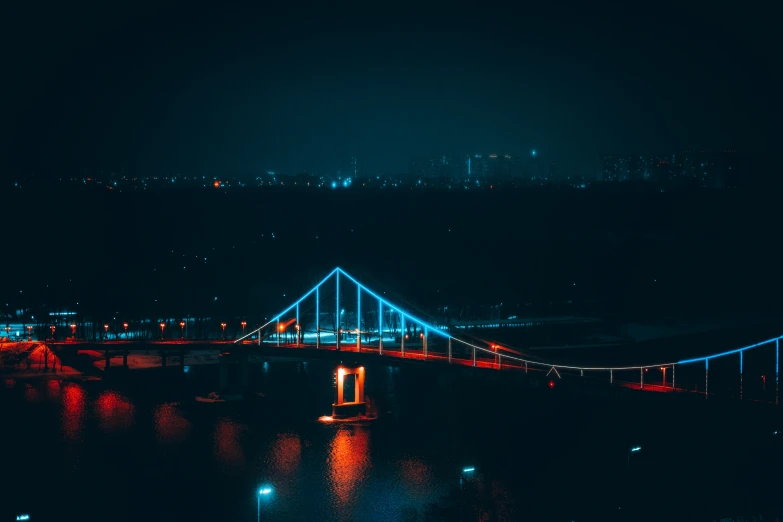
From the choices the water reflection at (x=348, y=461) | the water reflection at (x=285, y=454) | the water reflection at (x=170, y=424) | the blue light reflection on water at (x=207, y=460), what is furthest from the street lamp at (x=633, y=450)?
the water reflection at (x=170, y=424)

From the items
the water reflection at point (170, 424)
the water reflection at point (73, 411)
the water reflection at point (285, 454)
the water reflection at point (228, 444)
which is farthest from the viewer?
the water reflection at point (73, 411)

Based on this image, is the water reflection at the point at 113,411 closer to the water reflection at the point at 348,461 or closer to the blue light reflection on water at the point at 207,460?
the blue light reflection on water at the point at 207,460

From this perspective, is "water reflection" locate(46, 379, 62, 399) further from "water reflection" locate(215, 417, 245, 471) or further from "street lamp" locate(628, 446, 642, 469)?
"street lamp" locate(628, 446, 642, 469)

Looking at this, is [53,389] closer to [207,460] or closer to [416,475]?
[207,460]

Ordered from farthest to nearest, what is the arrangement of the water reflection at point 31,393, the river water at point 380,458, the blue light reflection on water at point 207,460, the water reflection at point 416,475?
the water reflection at point 31,393, the water reflection at point 416,475, the blue light reflection on water at point 207,460, the river water at point 380,458

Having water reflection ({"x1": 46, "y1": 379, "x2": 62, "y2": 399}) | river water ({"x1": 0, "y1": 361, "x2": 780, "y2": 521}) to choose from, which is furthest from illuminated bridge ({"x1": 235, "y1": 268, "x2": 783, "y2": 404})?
water reflection ({"x1": 46, "y1": 379, "x2": 62, "y2": 399})

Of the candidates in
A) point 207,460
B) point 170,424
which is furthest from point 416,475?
point 170,424

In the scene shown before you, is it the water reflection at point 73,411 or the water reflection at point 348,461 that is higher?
the water reflection at point 73,411
